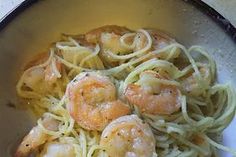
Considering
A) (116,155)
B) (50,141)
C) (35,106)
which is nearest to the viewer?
(116,155)

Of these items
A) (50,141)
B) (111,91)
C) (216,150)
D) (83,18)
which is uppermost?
(83,18)

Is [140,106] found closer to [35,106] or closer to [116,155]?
[116,155]

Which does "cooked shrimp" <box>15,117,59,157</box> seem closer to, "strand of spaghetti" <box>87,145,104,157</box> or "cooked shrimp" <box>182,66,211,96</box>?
"strand of spaghetti" <box>87,145,104,157</box>

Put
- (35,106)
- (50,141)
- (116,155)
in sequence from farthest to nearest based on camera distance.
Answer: (35,106), (50,141), (116,155)

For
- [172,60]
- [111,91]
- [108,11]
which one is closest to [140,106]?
[111,91]

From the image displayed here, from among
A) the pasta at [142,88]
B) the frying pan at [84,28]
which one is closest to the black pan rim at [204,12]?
the frying pan at [84,28]

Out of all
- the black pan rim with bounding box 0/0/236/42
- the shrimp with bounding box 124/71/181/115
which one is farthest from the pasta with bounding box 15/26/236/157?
the black pan rim with bounding box 0/0/236/42

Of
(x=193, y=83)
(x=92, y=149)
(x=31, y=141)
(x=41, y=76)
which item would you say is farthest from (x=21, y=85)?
(x=193, y=83)
